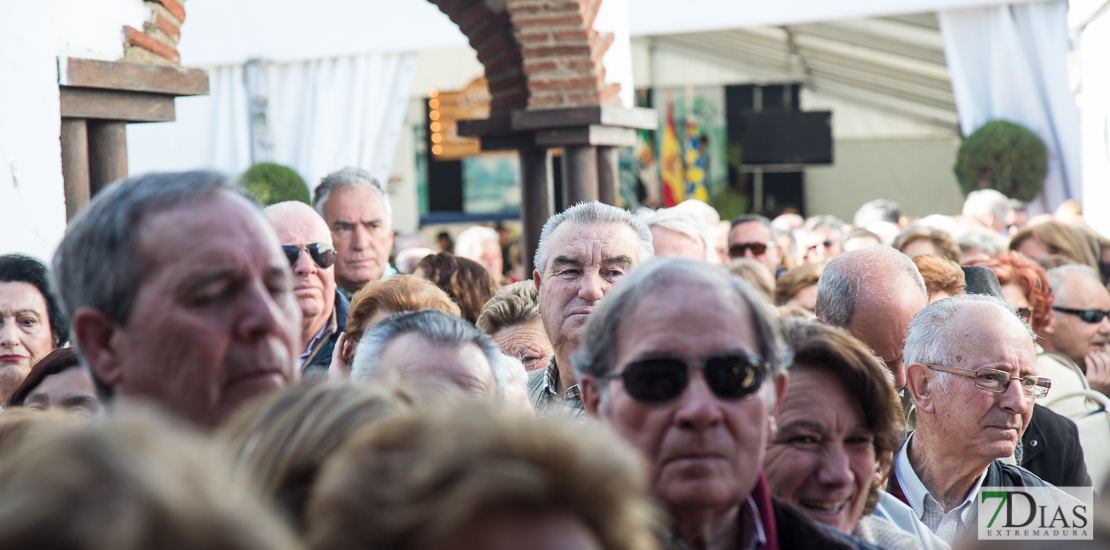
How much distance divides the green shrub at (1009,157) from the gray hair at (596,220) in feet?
25.2

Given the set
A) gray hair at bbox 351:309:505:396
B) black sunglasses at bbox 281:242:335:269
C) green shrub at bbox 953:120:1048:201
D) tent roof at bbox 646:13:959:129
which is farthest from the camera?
tent roof at bbox 646:13:959:129

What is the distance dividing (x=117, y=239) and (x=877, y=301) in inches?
112

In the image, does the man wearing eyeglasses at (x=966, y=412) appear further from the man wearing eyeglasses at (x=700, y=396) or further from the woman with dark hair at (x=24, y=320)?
the woman with dark hair at (x=24, y=320)

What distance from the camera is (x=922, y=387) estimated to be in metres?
3.28

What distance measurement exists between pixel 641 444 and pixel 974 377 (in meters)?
1.76

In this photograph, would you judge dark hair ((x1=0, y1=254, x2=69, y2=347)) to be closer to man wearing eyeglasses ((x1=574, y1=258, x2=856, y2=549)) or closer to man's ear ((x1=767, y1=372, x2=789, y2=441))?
man wearing eyeglasses ((x1=574, y1=258, x2=856, y2=549))

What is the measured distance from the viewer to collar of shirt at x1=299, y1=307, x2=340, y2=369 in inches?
163

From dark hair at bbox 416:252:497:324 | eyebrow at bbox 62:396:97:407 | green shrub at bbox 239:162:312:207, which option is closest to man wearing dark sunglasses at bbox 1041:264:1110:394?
dark hair at bbox 416:252:497:324

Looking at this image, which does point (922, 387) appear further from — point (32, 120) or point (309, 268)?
point (32, 120)

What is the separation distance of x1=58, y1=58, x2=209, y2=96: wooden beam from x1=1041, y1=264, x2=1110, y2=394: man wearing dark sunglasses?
14.2 ft

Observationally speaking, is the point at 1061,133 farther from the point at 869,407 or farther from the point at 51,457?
the point at 51,457

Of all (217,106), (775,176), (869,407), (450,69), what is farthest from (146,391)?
(775,176)

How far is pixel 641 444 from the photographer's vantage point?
1.80 metres

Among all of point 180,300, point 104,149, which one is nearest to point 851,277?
point 180,300
